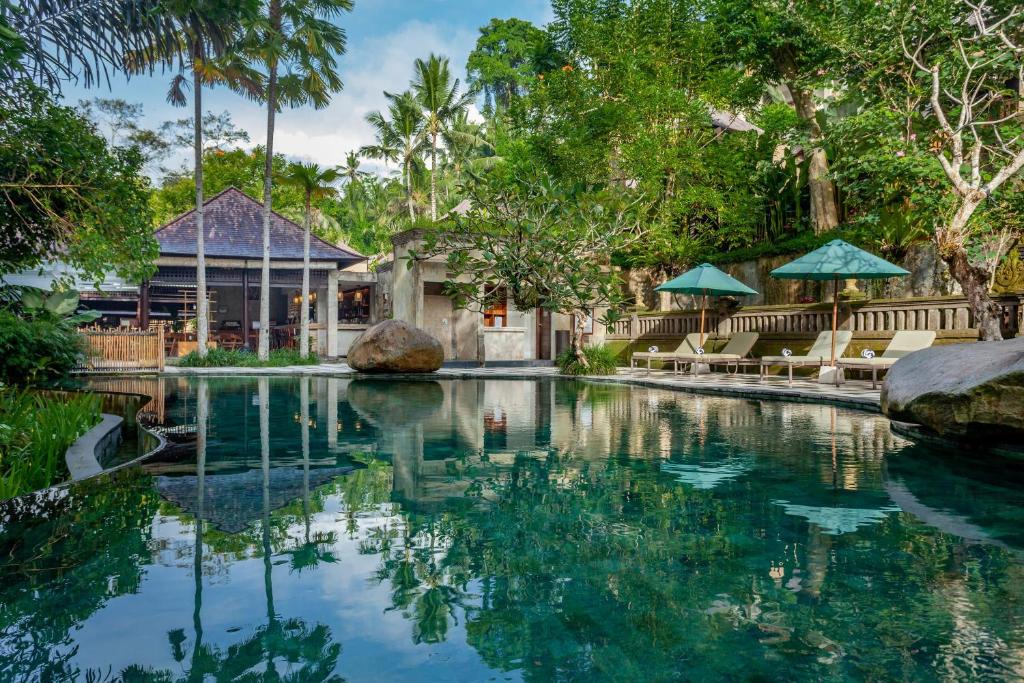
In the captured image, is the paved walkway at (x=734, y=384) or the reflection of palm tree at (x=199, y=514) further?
the paved walkway at (x=734, y=384)

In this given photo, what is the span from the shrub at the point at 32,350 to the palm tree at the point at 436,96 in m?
22.7

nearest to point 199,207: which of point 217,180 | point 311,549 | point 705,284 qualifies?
point 705,284

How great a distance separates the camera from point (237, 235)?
90.9 ft

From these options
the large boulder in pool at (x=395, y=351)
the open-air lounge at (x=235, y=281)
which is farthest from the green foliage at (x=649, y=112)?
the open-air lounge at (x=235, y=281)

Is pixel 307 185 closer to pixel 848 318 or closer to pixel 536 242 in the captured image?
pixel 536 242

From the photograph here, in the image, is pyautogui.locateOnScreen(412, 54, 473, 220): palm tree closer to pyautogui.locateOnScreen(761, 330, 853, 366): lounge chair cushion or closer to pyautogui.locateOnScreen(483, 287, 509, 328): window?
pyautogui.locateOnScreen(483, 287, 509, 328): window

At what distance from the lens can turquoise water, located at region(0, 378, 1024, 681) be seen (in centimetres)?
280

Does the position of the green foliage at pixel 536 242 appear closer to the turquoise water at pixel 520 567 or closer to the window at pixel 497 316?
the window at pixel 497 316

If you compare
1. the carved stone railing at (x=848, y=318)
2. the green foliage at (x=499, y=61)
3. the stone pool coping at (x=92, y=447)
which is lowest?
the stone pool coping at (x=92, y=447)

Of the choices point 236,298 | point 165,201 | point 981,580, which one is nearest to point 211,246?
point 236,298

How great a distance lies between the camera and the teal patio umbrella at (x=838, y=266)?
1534cm

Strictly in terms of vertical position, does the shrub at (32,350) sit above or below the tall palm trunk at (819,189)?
below

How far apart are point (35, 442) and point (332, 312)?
22148 millimetres

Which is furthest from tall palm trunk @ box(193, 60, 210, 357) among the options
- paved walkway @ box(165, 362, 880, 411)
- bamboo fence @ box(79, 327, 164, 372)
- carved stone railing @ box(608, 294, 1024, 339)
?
carved stone railing @ box(608, 294, 1024, 339)
